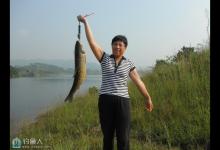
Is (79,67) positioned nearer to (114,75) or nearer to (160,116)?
(114,75)

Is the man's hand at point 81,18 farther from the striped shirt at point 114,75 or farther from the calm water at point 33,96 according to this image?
the calm water at point 33,96

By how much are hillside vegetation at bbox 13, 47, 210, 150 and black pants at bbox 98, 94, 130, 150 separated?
1.49 meters

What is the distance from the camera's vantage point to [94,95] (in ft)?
28.9

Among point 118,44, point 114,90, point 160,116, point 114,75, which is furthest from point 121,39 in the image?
point 160,116

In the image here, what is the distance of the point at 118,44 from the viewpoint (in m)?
4.11

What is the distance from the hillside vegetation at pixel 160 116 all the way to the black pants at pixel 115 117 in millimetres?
1495

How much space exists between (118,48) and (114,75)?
33cm

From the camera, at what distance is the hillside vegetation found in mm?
5855

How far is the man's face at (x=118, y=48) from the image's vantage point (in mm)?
4105

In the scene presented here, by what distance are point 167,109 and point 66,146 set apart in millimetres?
2094

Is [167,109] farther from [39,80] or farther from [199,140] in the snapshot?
[39,80]

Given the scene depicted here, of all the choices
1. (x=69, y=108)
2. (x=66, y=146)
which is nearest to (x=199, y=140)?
(x=66, y=146)

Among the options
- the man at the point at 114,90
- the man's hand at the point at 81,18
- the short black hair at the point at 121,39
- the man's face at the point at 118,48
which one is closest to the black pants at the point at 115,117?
the man at the point at 114,90
